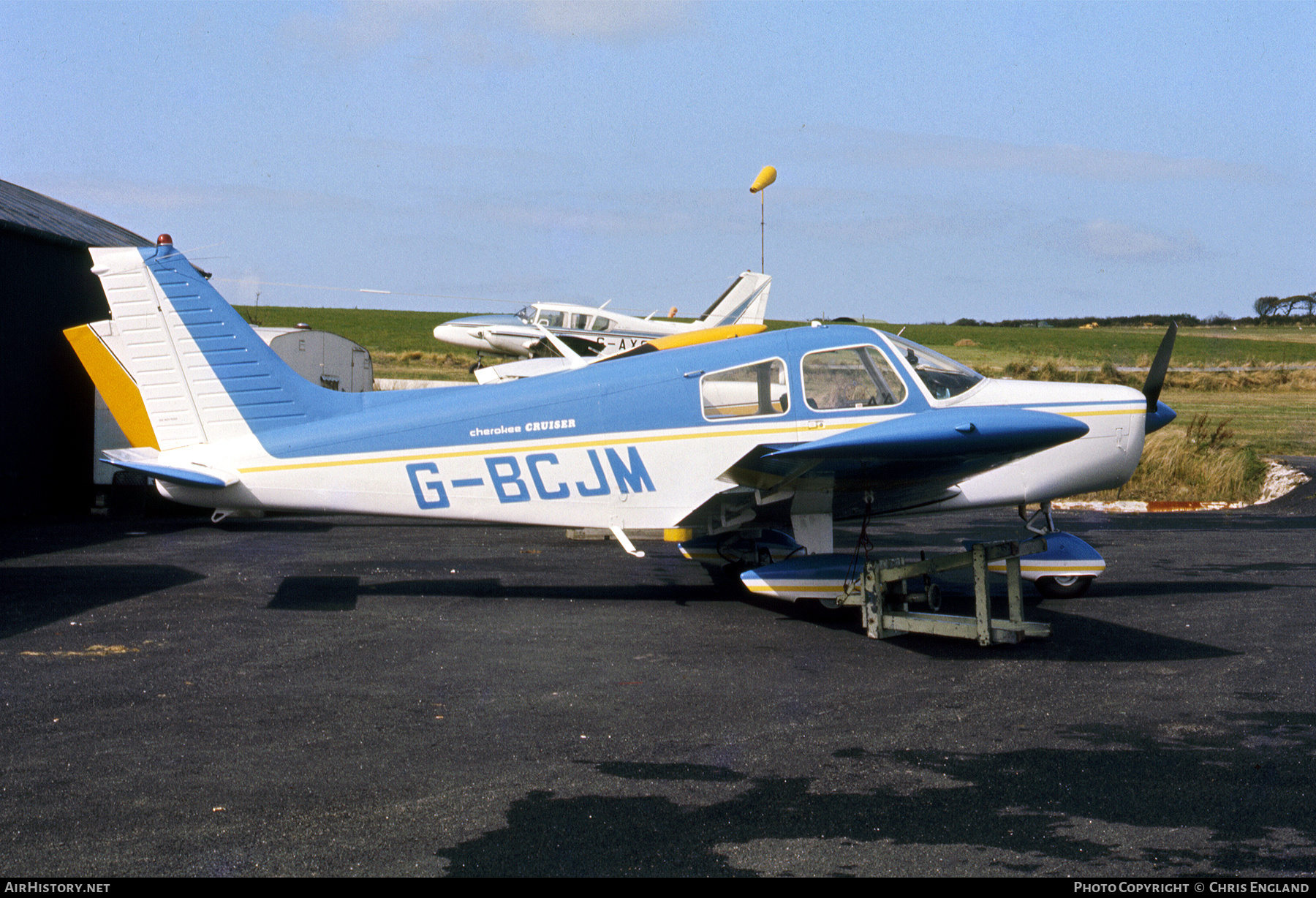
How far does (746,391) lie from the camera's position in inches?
341

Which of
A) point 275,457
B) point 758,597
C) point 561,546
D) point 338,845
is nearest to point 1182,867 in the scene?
point 338,845

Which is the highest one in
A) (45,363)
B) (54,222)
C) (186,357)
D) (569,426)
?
(54,222)

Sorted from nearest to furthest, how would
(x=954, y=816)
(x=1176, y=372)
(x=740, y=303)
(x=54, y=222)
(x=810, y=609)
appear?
1. (x=954, y=816)
2. (x=810, y=609)
3. (x=54, y=222)
4. (x=740, y=303)
5. (x=1176, y=372)

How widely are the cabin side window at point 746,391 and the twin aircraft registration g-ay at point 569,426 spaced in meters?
0.01

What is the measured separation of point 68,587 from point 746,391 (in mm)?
6327

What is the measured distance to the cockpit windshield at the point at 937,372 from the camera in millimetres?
8656

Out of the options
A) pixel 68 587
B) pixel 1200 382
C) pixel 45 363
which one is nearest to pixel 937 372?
pixel 68 587

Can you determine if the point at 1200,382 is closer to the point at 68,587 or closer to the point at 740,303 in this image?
the point at 740,303

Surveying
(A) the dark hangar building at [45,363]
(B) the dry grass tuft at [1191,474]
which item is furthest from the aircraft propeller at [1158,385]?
(A) the dark hangar building at [45,363]

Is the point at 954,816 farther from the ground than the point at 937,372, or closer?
closer

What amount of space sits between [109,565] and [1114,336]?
254ft

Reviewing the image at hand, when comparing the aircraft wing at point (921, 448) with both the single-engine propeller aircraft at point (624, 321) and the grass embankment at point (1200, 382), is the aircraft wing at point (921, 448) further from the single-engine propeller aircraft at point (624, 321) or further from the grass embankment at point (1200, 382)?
the single-engine propeller aircraft at point (624, 321)
